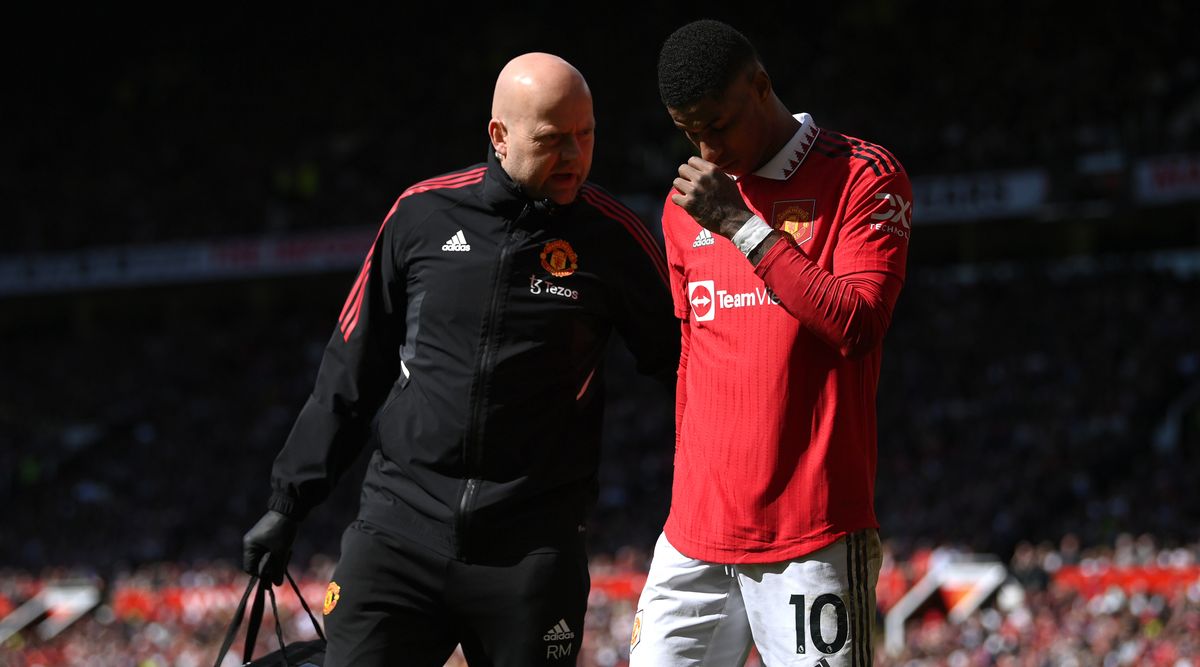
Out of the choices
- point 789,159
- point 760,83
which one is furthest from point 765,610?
point 760,83

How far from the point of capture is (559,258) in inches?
133

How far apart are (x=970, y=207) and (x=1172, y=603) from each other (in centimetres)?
Result: 1020

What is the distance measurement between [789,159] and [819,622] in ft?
3.13

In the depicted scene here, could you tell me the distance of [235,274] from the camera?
2842 cm

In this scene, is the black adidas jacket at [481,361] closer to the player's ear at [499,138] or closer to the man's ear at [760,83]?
the player's ear at [499,138]

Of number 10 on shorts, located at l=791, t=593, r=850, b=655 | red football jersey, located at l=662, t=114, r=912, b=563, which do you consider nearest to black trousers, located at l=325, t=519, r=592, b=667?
red football jersey, located at l=662, t=114, r=912, b=563

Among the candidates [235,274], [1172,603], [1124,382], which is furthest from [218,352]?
[1172,603]

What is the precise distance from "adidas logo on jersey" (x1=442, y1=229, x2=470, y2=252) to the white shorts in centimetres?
81

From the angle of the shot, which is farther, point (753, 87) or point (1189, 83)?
point (1189, 83)

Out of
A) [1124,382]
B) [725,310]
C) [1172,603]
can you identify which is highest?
[725,310]

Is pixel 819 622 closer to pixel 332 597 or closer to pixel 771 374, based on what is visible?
pixel 771 374

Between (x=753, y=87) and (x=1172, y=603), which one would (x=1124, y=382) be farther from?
(x=753, y=87)

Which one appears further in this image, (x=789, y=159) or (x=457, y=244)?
(x=457, y=244)

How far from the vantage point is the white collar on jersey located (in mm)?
3074
